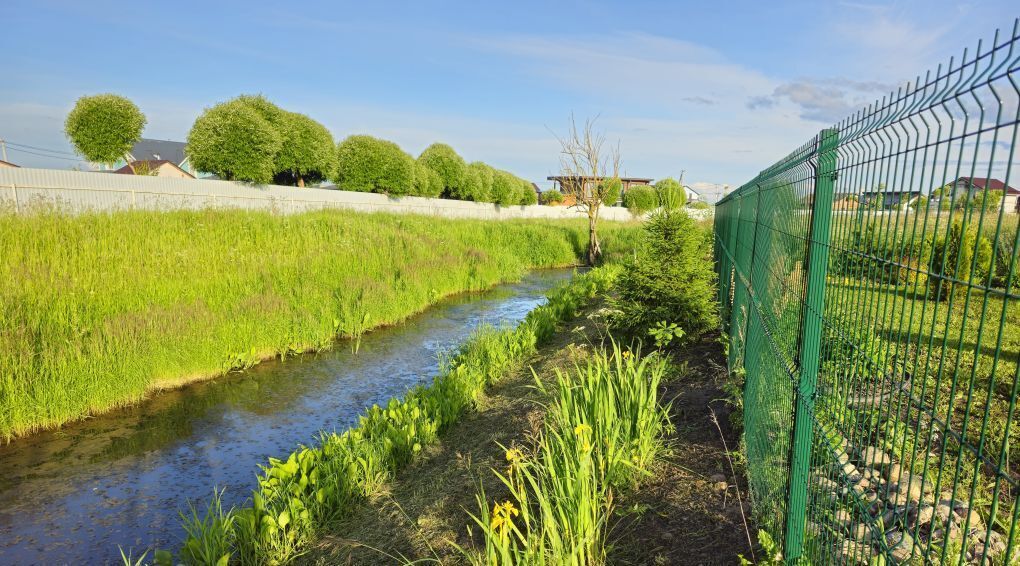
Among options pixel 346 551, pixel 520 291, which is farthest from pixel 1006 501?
pixel 520 291

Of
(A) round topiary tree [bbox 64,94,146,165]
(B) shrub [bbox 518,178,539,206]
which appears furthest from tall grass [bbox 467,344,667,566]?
(B) shrub [bbox 518,178,539,206]

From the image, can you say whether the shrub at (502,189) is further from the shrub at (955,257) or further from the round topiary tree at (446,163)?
the shrub at (955,257)

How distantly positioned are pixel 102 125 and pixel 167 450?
19.3 meters

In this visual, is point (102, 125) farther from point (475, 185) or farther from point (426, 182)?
point (475, 185)

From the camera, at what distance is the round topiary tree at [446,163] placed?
108ft

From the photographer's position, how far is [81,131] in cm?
1978

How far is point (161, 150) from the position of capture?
58656mm

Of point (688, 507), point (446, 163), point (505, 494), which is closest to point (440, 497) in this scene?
point (505, 494)

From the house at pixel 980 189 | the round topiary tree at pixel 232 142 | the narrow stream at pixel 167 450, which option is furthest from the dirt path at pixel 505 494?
the round topiary tree at pixel 232 142

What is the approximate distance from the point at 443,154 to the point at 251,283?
24.7 m

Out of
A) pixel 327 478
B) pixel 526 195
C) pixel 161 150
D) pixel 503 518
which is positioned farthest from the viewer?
pixel 161 150

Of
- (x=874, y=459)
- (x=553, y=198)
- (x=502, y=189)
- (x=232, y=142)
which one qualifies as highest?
(x=232, y=142)

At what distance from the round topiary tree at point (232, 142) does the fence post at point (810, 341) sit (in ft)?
65.2

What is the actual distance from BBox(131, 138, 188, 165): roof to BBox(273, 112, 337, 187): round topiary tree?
39.8m
